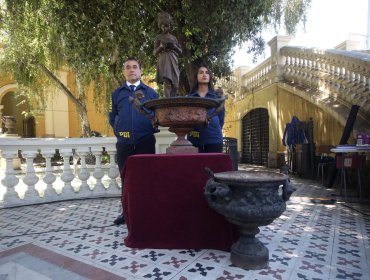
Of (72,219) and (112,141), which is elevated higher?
(112,141)

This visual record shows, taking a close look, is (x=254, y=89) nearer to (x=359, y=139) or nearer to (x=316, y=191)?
(x=316, y=191)

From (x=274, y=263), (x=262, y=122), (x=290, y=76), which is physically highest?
(x=290, y=76)

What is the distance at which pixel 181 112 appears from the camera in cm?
255

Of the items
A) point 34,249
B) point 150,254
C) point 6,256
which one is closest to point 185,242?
point 150,254

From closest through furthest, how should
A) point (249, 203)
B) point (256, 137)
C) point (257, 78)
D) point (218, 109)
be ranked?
point (249, 203), point (218, 109), point (257, 78), point (256, 137)

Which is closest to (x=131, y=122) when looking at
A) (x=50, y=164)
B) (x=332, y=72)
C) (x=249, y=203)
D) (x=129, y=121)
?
(x=129, y=121)

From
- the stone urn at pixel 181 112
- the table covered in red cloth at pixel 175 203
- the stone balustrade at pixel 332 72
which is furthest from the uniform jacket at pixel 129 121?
the stone balustrade at pixel 332 72

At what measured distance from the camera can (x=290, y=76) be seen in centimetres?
884

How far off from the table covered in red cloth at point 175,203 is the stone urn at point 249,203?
0.86ft

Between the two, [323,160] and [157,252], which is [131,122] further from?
[323,160]

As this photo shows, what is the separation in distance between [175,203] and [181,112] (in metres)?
0.83

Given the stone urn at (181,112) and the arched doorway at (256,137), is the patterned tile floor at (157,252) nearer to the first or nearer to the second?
the stone urn at (181,112)

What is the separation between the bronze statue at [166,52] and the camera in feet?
10.2

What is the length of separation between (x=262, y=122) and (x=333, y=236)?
8382 mm
